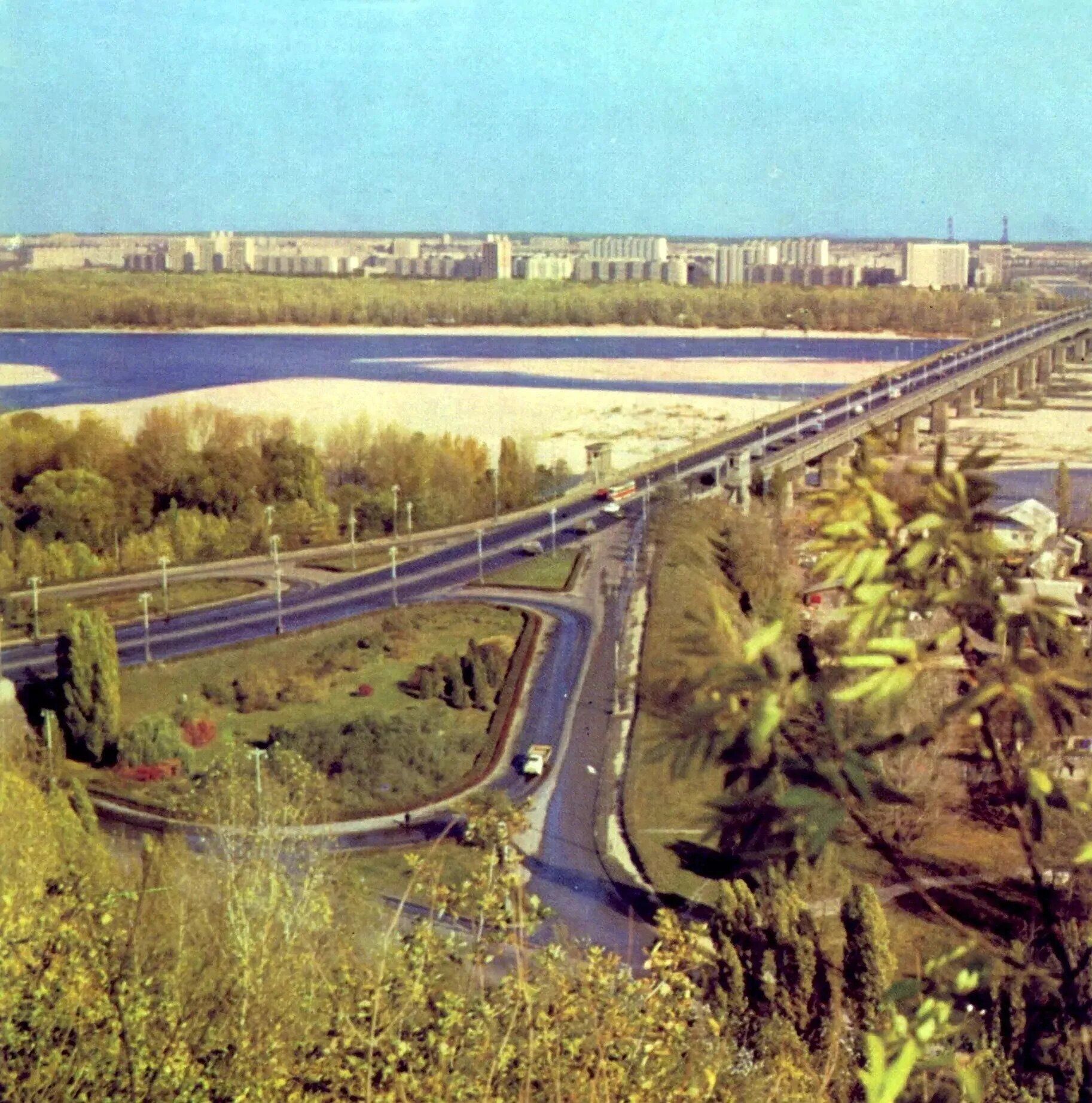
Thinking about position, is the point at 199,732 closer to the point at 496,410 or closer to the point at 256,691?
the point at 256,691

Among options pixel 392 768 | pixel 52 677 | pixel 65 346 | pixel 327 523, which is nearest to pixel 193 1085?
pixel 392 768

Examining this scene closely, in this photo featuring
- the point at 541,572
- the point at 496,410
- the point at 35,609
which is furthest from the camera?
the point at 496,410

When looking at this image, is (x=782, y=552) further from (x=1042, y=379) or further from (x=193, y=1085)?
(x=1042, y=379)

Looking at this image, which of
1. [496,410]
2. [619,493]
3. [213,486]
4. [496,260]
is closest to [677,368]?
[496,410]

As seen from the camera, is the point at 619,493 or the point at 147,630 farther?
the point at 619,493

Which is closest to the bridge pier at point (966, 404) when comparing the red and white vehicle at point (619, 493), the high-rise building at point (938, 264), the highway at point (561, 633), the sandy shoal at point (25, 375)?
the highway at point (561, 633)
